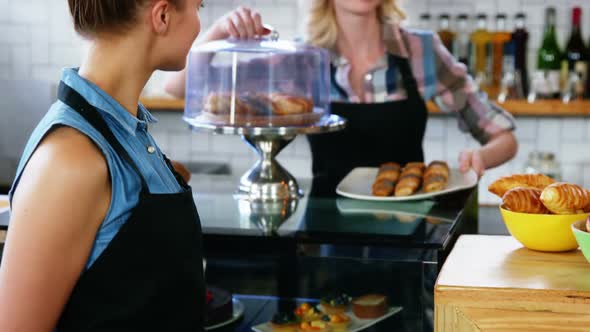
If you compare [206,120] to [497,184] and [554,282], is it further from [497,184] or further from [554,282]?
[554,282]

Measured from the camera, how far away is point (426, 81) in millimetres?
3211

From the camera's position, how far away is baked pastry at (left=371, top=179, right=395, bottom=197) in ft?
7.47

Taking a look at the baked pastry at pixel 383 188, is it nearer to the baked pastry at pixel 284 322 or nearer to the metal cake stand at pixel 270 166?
the metal cake stand at pixel 270 166

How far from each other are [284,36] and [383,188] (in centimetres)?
262

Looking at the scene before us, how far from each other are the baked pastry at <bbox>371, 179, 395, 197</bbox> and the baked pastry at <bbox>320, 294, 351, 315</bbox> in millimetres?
304

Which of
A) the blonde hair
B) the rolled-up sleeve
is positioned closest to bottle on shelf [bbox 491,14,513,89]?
the rolled-up sleeve

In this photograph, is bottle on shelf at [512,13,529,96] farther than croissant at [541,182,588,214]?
Yes

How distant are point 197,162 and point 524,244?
130 inches

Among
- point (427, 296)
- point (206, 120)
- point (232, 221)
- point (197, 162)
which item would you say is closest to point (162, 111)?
point (197, 162)

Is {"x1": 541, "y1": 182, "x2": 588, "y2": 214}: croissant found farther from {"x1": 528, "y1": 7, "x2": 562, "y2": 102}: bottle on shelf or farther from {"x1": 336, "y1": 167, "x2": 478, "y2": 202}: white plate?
{"x1": 528, "y1": 7, "x2": 562, "y2": 102}: bottle on shelf

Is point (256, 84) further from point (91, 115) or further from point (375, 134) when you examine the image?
point (91, 115)

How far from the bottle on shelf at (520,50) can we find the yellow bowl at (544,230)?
116 inches

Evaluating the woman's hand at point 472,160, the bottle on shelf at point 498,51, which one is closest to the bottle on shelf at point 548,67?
the bottle on shelf at point 498,51

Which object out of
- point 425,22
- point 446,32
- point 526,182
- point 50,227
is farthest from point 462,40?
point 50,227
